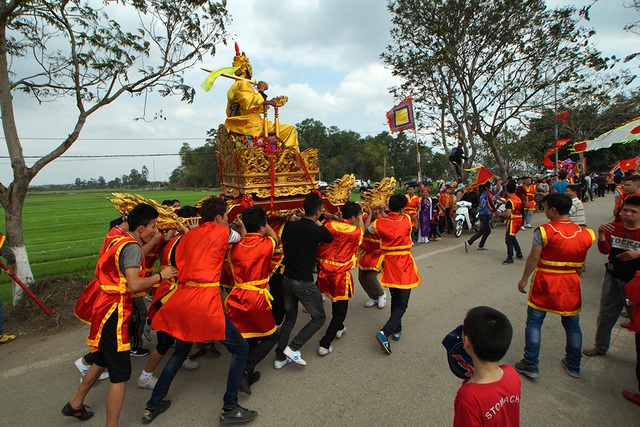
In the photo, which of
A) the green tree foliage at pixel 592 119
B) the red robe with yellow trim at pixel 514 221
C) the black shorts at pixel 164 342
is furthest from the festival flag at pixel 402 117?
the green tree foliage at pixel 592 119

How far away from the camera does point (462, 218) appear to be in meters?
10.2

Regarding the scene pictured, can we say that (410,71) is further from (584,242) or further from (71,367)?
(71,367)

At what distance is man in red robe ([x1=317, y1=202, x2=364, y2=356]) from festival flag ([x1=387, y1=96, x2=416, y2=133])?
6.67 m

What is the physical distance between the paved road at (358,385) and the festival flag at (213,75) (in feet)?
9.73

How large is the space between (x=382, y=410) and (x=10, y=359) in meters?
4.05

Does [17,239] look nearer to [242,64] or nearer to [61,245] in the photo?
[242,64]

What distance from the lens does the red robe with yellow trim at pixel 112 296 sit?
8.19ft

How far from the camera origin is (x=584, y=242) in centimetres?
304

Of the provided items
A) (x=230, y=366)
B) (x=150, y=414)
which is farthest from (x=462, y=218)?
(x=150, y=414)

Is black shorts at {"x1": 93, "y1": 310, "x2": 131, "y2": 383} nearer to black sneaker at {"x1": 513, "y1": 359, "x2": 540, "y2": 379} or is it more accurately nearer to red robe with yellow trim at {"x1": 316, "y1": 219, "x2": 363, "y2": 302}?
red robe with yellow trim at {"x1": 316, "y1": 219, "x2": 363, "y2": 302}

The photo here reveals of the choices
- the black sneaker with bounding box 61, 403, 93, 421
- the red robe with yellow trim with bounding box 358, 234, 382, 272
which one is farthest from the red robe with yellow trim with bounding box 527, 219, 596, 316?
the black sneaker with bounding box 61, 403, 93, 421

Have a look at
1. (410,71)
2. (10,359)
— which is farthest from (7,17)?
(410,71)

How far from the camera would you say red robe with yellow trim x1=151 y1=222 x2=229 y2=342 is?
258 centimetres

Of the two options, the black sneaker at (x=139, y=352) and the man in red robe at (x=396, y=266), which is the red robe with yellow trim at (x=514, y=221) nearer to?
the man in red robe at (x=396, y=266)
